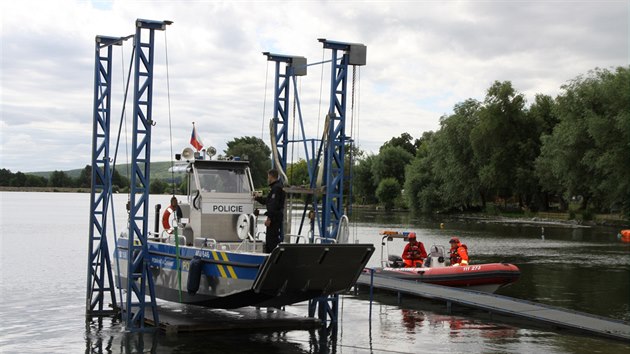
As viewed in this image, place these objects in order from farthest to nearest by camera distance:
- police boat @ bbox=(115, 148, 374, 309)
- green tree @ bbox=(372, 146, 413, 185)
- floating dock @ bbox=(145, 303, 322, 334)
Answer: green tree @ bbox=(372, 146, 413, 185) → floating dock @ bbox=(145, 303, 322, 334) → police boat @ bbox=(115, 148, 374, 309)

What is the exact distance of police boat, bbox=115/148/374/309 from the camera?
→ 570 inches

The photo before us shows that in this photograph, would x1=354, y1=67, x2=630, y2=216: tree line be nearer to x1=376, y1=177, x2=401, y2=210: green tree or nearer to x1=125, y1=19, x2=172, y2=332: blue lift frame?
x1=376, y1=177, x2=401, y2=210: green tree

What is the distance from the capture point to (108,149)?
17844 mm

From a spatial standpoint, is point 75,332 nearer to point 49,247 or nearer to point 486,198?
point 49,247

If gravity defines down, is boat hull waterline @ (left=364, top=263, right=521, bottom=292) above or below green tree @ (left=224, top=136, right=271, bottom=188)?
below

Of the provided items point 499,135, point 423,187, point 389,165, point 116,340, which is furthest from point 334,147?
point 389,165

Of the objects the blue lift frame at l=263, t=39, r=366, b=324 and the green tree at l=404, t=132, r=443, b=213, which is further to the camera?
the green tree at l=404, t=132, r=443, b=213

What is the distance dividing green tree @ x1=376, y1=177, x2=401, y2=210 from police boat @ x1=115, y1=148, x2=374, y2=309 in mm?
94492

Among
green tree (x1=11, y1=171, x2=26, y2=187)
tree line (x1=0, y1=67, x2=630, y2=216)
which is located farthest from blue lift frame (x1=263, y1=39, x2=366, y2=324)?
green tree (x1=11, y1=171, x2=26, y2=187)

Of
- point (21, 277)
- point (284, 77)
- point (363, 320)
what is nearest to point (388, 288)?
point (363, 320)

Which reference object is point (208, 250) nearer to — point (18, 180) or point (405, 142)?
point (405, 142)

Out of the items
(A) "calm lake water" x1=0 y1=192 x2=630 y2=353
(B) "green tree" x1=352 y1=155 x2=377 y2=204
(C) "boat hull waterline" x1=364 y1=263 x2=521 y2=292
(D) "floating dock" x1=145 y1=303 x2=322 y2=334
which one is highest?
(B) "green tree" x1=352 y1=155 x2=377 y2=204

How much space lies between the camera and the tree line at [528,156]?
61.9m

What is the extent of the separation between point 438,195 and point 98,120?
75995 mm
